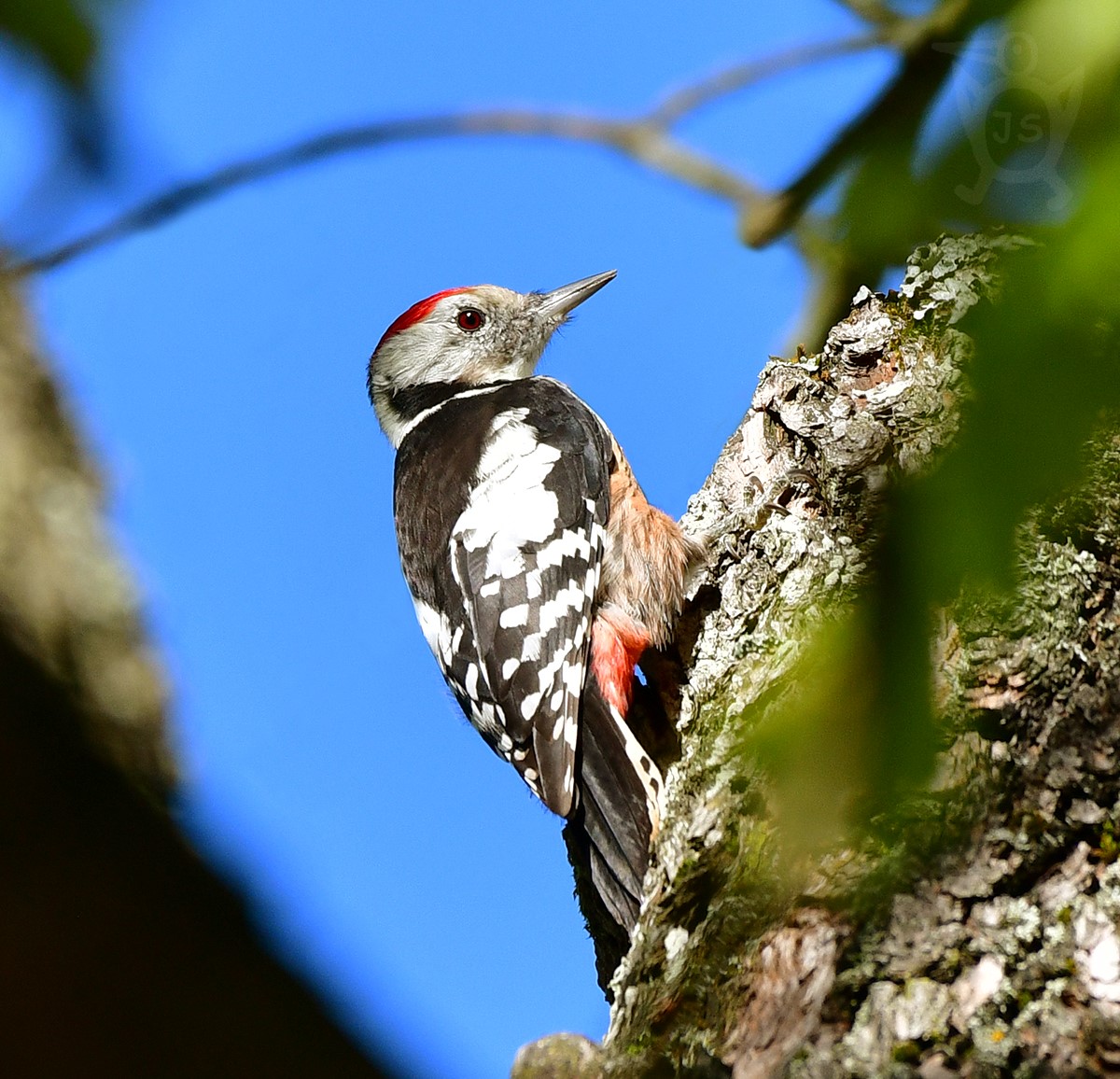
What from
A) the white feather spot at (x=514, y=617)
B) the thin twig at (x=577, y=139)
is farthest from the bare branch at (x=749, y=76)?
the white feather spot at (x=514, y=617)

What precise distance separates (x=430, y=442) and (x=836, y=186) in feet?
9.40

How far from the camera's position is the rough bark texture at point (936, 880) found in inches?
59.2

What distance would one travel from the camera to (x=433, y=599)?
139 inches

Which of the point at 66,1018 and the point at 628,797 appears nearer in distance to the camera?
the point at 66,1018

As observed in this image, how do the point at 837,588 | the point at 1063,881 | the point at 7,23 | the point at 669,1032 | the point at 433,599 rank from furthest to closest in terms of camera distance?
the point at 433,599
the point at 837,588
the point at 669,1032
the point at 1063,881
the point at 7,23

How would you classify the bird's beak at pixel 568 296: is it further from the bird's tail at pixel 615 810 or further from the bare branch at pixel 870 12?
the bare branch at pixel 870 12

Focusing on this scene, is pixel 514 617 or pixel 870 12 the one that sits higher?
pixel 514 617

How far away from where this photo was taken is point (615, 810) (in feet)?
8.73

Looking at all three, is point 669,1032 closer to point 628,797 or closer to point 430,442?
point 628,797

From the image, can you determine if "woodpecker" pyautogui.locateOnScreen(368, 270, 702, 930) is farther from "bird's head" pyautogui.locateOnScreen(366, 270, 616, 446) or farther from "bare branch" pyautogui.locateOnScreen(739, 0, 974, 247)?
"bare branch" pyautogui.locateOnScreen(739, 0, 974, 247)

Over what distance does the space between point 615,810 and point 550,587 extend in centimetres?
72

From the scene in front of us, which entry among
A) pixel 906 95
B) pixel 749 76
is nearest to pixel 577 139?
pixel 749 76

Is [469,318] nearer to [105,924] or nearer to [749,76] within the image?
[749,76]

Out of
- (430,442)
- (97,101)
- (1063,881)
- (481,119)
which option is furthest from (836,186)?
(430,442)
